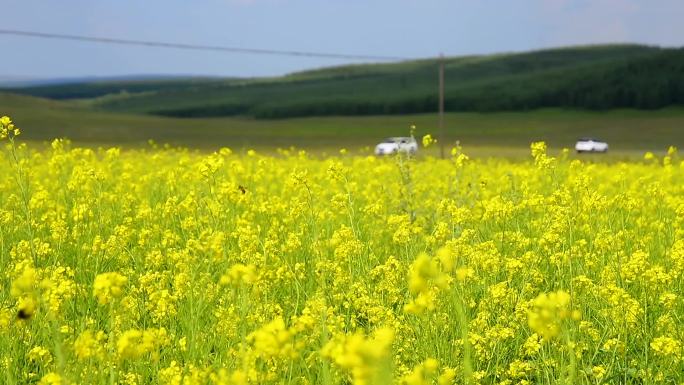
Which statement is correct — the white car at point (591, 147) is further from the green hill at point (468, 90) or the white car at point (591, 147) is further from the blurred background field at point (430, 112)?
the green hill at point (468, 90)

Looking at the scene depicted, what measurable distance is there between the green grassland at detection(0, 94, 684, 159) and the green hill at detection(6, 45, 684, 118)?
341cm

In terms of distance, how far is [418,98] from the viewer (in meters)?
87.1

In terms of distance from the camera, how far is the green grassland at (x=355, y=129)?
43375 mm

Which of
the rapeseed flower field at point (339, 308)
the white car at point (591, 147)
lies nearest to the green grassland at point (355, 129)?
the white car at point (591, 147)

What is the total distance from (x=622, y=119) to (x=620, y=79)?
15703 mm

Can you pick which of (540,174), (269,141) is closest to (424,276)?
(540,174)

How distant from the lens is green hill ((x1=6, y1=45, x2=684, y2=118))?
73500 millimetres

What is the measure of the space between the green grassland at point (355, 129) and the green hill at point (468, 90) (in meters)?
3.41

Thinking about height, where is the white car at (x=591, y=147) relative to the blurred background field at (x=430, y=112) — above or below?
below

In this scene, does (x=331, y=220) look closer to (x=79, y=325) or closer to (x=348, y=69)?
(x=79, y=325)

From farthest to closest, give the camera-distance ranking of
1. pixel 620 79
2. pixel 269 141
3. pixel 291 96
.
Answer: pixel 291 96, pixel 620 79, pixel 269 141

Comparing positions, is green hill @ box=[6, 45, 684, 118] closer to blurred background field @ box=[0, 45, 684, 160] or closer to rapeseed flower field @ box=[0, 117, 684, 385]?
blurred background field @ box=[0, 45, 684, 160]

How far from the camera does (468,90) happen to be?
9456cm

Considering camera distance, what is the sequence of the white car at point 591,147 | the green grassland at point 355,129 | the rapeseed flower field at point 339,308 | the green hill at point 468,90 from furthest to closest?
1. the green hill at point 468,90
2. the green grassland at point 355,129
3. the white car at point 591,147
4. the rapeseed flower field at point 339,308
